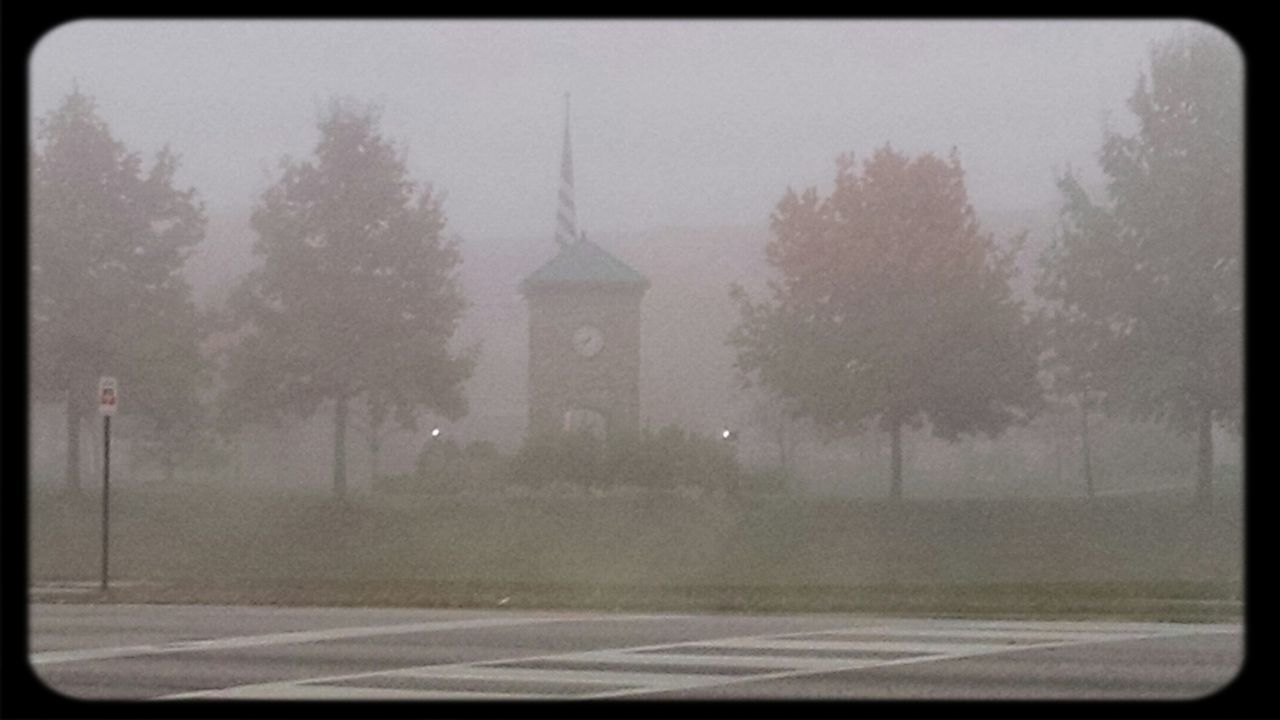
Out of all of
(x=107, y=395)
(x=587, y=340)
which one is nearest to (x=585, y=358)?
(x=587, y=340)

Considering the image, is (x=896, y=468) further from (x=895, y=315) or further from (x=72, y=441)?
(x=72, y=441)

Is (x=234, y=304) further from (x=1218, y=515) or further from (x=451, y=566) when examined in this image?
(x=1218, y=515)

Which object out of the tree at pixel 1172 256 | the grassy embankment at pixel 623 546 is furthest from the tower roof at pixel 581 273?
the tree at pixel 1172 256

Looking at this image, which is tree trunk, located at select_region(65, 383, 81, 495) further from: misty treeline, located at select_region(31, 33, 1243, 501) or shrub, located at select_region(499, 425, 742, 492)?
shrub, located at select_region(499, 425, 742, 492)

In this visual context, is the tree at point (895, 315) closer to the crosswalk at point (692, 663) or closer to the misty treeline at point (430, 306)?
the misty treeline at point (430, 306)

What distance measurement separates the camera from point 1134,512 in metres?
25.3

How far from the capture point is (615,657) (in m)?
11.0

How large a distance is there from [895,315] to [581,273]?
6.31 m

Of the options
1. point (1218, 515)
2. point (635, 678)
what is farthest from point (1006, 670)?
point (1218, 515)

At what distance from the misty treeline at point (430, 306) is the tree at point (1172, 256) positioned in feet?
0.23

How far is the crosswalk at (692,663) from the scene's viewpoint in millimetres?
9055

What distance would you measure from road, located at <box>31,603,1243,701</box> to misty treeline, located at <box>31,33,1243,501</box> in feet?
43.9
